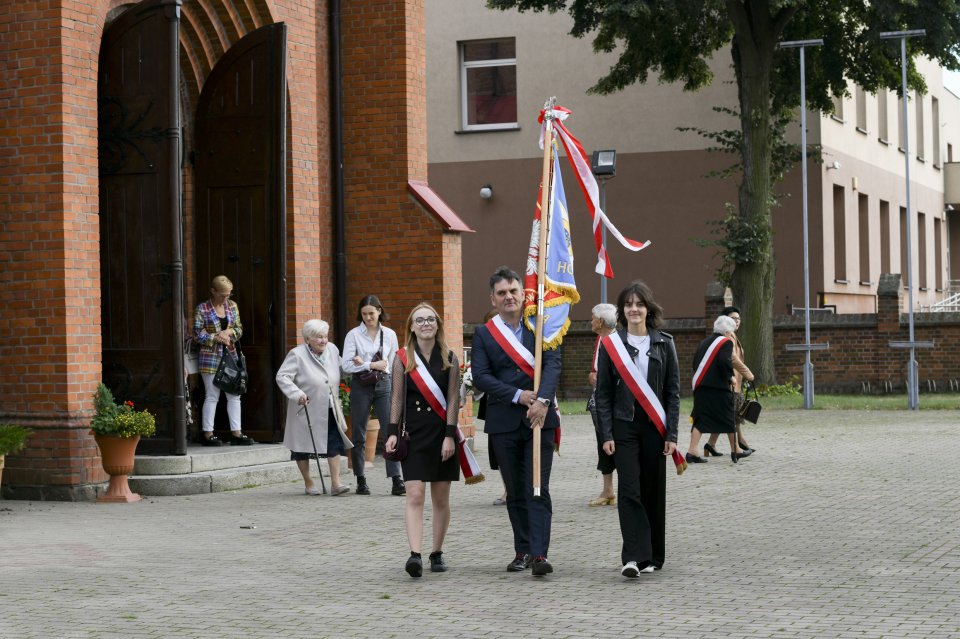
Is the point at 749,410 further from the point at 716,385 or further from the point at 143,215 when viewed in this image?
the point at 143,215

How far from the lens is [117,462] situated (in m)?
12.7

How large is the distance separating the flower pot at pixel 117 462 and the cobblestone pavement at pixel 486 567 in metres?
0.31

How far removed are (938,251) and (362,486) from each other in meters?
37.6

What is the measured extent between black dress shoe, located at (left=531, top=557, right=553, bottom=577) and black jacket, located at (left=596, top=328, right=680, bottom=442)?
833 mm

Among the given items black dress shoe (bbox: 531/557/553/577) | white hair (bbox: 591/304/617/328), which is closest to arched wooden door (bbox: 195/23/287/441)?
white hair (bbox: 591/304/617/328)

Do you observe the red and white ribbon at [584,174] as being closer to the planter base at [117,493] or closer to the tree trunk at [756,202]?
the planter base at [117,493]

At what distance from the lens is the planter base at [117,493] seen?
12.7 metres

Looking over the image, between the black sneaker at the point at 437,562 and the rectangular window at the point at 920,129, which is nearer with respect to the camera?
the black sneaker at the point at 437,562

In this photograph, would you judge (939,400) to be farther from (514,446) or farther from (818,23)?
(514,446)

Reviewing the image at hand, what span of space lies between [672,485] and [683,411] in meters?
13.0

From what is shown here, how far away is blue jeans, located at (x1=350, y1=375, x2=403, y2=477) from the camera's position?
13.6 m

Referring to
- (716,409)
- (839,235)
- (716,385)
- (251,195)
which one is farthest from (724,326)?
(839,235)

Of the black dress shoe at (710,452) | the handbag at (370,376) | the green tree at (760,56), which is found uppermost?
the green tree at (760,56)

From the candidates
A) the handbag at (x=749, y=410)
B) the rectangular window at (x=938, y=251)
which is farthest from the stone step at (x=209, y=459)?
the rectangular window at (x=938, y=251)
